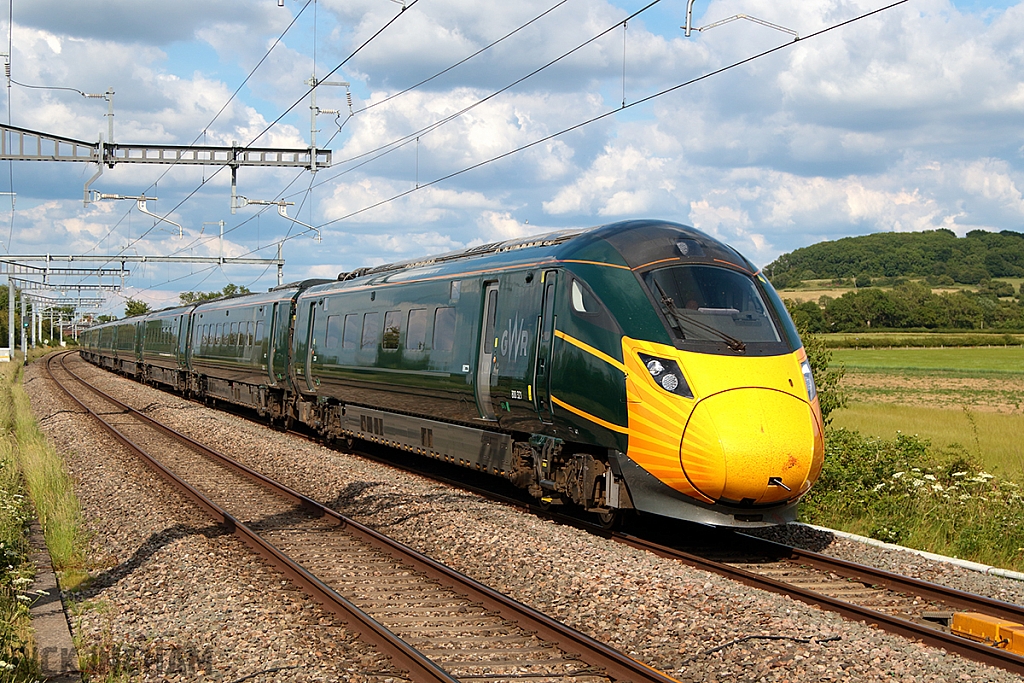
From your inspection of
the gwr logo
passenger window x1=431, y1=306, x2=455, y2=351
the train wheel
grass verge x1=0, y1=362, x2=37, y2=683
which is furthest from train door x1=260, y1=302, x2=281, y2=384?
the train wheel

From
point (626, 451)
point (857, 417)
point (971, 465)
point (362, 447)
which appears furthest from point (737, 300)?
point (857, 417)

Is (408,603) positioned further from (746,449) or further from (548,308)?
(548,308)

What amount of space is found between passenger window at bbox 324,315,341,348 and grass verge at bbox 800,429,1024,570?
936 cm

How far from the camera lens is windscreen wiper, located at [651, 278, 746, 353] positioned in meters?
9.80

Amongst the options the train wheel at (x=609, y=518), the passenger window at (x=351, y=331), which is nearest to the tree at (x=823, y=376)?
the train wheel at (x=609, y=518)

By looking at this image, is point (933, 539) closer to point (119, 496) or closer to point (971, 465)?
point (971, 465)

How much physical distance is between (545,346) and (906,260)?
130329mm

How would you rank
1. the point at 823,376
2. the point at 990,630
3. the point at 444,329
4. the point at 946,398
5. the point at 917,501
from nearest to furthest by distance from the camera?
the point at 990,630, the point at 917,501, the point at 444,329, the point at 823,376, the point at 946,398

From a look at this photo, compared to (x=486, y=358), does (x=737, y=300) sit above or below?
above

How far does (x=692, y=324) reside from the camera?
9.95 m

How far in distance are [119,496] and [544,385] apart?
21.8ft

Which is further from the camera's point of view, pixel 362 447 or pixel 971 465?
pixel 362 447

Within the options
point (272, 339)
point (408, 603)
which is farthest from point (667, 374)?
point (272, 339)

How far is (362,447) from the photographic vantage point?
20.4 meters
